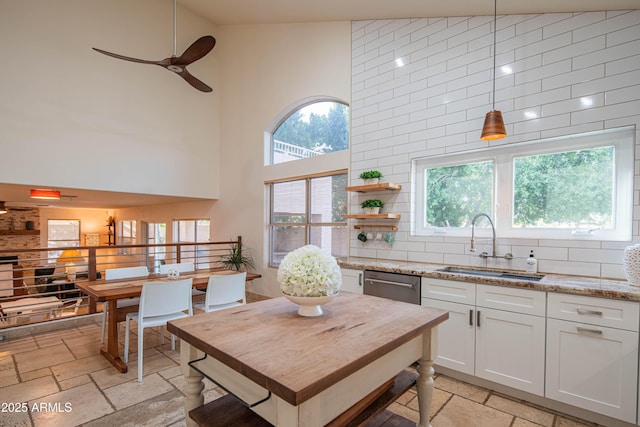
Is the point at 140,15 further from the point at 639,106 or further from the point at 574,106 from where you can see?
the point at 639,106

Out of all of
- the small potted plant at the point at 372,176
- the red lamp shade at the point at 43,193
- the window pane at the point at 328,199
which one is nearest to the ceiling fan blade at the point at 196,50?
the small potted plant at the point at 372,176

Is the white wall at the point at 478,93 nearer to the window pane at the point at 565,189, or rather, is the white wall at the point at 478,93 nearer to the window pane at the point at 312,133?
the window pane at the point at 565,189

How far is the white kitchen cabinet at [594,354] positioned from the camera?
6.11 feet

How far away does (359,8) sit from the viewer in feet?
11.6

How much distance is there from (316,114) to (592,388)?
4057 millimetres

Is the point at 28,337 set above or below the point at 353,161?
below

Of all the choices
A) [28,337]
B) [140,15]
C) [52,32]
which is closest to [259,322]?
[28,337]

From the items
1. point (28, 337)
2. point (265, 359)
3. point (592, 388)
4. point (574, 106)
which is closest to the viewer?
point (265, 359)

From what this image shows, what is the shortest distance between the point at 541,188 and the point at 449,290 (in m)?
1.21

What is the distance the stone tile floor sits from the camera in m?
2.07

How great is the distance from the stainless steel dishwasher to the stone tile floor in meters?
0.71

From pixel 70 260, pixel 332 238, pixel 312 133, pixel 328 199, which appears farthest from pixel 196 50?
pixel 70 260

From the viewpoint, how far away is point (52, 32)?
4035mm

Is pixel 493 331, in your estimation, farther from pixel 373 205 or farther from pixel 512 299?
pixel 373 205
